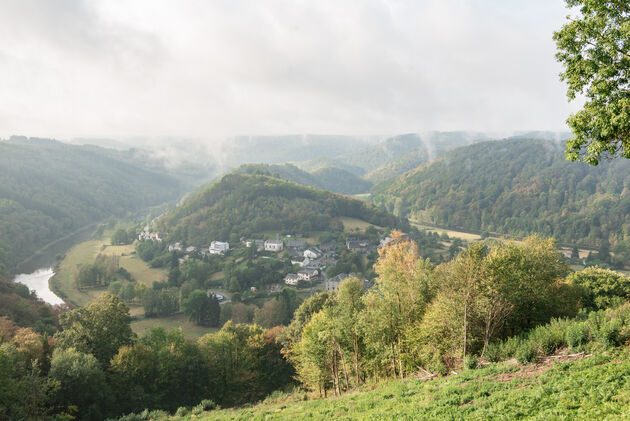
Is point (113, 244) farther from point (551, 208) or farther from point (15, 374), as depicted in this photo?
point (551, 208)

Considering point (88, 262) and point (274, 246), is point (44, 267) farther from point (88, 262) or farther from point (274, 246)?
point (274, 246)

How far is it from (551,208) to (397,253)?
647ft

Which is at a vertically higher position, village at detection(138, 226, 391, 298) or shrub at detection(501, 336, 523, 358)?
shrub at detection(501, 336, 523, 358)

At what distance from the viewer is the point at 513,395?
10.4 m

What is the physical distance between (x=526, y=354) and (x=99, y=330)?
34182 millimetres

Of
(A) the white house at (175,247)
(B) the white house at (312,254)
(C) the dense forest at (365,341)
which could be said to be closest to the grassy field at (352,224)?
(B) the white house at (312,254)

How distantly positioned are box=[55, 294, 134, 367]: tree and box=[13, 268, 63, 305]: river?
52691 mm

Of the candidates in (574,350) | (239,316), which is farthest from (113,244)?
(574,350)

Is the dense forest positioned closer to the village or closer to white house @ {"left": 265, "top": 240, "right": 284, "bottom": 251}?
the village

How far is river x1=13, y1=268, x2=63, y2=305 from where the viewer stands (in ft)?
242

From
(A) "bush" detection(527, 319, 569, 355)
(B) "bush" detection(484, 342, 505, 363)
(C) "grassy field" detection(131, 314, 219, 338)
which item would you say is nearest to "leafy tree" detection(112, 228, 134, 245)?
(C) "grassy field" detection(131, 314, 219, 338)

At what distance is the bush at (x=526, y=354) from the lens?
13.1 m

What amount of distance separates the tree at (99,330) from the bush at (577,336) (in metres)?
33.2

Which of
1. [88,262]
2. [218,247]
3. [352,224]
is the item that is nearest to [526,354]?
[218,247]
